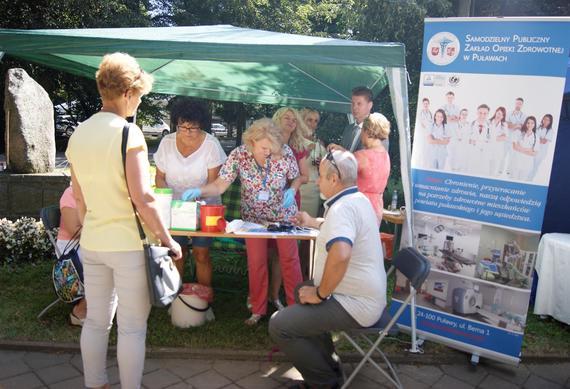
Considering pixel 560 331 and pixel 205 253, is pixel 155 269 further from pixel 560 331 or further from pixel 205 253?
pixel 560 331

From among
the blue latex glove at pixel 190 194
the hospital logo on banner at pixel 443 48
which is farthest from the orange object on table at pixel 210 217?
the hospital logo on banner at pixel 443 48

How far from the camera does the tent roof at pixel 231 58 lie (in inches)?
118

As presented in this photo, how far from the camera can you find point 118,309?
7.36 ft

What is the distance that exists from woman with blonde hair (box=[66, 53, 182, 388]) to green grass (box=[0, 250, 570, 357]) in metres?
1.05

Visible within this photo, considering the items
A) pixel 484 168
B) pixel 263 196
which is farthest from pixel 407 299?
pixel 263 196

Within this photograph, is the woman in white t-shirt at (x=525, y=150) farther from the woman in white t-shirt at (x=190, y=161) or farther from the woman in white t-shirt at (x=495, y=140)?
the woman in white t-shirt at (x=190, y=161)

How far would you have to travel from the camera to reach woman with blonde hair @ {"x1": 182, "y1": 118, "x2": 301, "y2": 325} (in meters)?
3.44

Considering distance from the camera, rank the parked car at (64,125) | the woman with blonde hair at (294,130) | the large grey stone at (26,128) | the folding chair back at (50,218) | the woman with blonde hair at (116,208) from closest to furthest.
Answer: the woman with blonde hair at (116,208)
the folding chair back at (50,218)
the woman with blonde hair at (294,130)
the large grey stone at (26,128)
the parked car at (64,125)

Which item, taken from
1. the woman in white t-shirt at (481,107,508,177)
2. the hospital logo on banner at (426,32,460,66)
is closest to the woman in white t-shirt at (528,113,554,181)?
the woman in white t-shirt at (481,107,508,177)

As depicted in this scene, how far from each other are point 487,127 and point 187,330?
2.43 meters

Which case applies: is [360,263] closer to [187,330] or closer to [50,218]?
[187,330]

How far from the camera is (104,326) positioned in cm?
235

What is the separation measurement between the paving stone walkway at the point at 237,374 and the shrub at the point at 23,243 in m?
1.85

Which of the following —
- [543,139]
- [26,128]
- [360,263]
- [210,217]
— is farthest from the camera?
[26,128]
